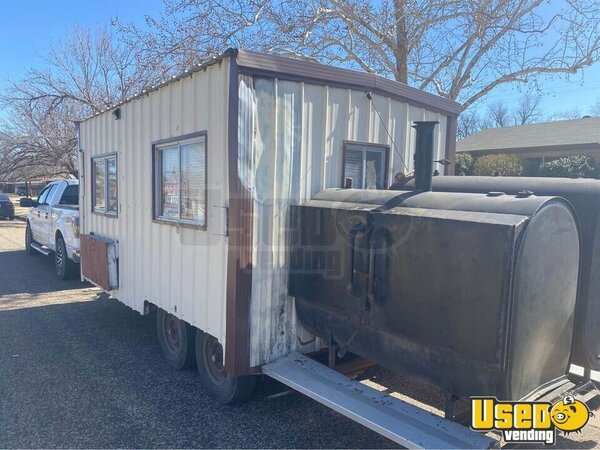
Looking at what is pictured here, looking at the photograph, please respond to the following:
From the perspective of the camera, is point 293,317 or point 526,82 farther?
point 526,82

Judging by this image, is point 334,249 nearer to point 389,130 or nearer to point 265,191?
point 265,191

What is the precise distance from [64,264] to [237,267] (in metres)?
7.43

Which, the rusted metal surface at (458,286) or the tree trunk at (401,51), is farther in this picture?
the tree trunk at (401,51)

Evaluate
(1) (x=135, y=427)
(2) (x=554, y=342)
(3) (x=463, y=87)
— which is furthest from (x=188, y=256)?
(3) (x=463, y=87)

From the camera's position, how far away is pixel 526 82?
13.6m

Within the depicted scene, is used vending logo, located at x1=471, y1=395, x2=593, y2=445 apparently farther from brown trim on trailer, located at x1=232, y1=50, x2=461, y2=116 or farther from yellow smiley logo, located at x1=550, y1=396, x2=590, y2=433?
brown trim on trailer, located at x1=232, y1=50, x2=461, y2=116

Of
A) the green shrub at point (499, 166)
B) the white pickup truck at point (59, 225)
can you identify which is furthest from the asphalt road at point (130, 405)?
the green shrub at point (499, 166)

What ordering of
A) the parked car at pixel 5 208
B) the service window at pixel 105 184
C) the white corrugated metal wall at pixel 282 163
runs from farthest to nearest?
the parked car at pixel 5 208
the service window at pixel 105 184
the white corrugated metal wall at pixel 282 163

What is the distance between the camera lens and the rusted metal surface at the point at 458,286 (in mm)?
2627

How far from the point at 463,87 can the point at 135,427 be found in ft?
42.2

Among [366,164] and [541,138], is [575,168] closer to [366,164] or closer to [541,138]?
[541,138]

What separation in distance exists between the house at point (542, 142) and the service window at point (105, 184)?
17.8 metres

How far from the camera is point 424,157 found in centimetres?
374

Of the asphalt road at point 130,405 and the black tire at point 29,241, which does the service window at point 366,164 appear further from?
the black tire at point 29,241
